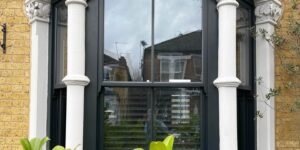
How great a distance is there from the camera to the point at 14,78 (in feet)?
15.6

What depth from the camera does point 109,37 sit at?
438cm

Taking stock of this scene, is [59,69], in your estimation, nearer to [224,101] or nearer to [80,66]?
[80,66]

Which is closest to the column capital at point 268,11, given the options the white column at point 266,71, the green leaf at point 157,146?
the white column at point 266,71

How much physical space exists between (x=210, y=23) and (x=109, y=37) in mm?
1069

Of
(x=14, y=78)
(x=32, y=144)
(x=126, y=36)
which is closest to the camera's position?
(x=32, y=144)

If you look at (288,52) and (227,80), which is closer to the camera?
(227,80)

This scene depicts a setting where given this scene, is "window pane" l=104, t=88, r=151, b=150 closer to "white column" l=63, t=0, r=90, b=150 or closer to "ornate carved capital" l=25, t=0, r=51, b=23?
"white column" l=63, t=0, r=90, b=150

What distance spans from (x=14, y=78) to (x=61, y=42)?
2.21 feet

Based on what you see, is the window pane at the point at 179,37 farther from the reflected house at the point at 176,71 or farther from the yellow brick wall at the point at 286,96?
the yellow brick wall at the point at 286,96

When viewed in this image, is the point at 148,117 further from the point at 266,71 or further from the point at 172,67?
the point at 266,71

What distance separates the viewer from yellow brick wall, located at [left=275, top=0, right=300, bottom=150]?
476 centimetres

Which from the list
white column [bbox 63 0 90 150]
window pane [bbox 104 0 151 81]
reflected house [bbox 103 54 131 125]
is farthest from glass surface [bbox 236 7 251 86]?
white column [bbox 63 0 90 150]

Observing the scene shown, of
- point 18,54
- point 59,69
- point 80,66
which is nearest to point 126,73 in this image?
A: point 80,66

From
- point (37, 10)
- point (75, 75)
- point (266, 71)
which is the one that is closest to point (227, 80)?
point (266, 71)
